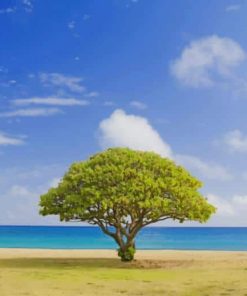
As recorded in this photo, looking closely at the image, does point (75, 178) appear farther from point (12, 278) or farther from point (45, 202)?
point (12, 278)

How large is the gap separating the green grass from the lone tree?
2985 millimetres

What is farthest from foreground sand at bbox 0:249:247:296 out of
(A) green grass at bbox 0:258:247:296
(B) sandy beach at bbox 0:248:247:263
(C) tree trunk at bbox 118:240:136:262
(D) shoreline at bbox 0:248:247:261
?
(D) shoreline at bbox 0:248:247:261

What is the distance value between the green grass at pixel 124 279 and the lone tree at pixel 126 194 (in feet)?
9.79

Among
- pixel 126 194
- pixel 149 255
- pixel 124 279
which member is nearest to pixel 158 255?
pixel 149 255

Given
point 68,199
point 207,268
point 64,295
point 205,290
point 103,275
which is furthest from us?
point 68,199

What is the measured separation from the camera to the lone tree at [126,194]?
34.7 metres

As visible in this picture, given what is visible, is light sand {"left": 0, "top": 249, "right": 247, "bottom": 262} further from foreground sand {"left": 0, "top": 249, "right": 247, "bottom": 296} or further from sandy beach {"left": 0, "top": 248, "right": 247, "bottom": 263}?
foreground sand {"left": 0, "top": 249, "right": 247, "bottom": 296}

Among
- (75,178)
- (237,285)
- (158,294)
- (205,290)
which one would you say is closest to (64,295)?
(158,294)

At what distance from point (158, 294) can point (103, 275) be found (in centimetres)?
820

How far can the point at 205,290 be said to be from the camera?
22109 mm

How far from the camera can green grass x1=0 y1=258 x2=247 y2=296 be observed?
21750 millimetres

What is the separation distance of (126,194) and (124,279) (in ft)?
28.5

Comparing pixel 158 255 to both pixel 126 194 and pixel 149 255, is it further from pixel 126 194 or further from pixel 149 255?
pixel 126 194

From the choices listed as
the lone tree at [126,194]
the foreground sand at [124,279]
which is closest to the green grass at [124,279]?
the foreground sand at [124,279]
